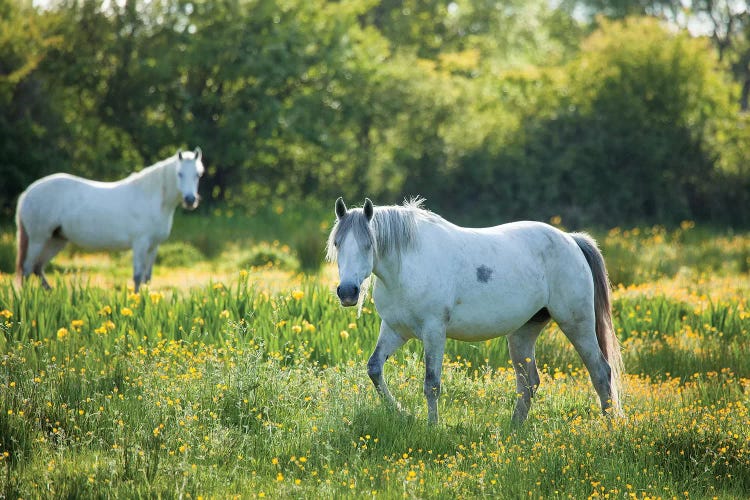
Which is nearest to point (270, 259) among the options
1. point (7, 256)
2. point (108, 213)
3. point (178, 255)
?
point (178, 255)

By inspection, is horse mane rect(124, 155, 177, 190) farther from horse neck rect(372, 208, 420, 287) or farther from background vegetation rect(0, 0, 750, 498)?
horse neck rect(372, 208, 420, 287)

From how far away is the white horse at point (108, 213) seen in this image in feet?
36.6

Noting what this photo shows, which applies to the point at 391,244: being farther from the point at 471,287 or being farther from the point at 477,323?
the point at 477,323

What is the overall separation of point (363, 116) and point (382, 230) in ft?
57.3

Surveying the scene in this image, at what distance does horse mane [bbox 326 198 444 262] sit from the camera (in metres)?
5.53

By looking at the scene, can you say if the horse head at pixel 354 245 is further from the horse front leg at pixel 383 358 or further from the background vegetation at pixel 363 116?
the background vegetation at pixel 363 116

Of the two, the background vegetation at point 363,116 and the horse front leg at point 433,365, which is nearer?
the horse front leg at point 433,365

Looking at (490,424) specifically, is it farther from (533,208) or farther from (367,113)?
(367,113)

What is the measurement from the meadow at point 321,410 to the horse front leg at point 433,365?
0.45ft

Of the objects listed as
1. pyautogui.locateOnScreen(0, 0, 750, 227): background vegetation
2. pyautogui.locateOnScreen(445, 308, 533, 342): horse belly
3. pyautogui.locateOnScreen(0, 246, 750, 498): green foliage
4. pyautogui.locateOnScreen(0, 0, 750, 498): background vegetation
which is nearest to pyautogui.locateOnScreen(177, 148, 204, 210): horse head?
pyautogui.locateOnScreen(0, 0, 750, 498): background vegetation

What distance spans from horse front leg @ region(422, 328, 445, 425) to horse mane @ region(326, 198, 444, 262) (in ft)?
1.98

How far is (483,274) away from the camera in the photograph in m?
6.09

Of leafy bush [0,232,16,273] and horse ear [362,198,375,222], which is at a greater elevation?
horse ear [362,198,375,222]

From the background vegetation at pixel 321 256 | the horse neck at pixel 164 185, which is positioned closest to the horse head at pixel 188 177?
the horse neck at pixel 164 185
